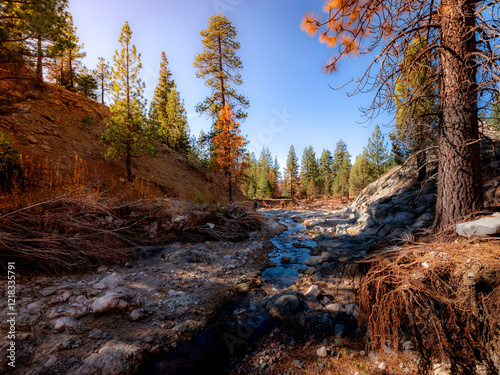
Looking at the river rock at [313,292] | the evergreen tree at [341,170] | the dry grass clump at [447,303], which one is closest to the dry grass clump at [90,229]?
the river rock at [313,292]

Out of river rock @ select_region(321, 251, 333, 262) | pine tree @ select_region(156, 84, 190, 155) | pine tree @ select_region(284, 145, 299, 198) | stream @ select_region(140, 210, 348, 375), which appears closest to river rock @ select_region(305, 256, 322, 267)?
river rock @ select_region(321, 251, 333, 262)

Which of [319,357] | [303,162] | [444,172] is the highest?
[303,162]

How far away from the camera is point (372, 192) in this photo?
14750 millimetres

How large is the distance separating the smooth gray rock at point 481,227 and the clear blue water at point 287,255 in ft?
10.7

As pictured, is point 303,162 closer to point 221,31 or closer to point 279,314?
point 221,31

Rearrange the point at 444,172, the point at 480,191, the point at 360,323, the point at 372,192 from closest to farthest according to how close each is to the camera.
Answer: the point at 360,323 < the point at 480,191 < the point at 444,172 < the point at 372,192

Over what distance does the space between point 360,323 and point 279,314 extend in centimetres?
122

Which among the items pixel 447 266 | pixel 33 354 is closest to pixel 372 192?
pixel 447 266

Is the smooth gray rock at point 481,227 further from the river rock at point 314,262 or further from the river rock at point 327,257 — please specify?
the river rock at point 314,262

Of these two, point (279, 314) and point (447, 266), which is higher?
point (447, 266)

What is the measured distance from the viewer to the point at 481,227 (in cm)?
258

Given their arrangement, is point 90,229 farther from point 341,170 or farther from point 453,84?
point 341,170

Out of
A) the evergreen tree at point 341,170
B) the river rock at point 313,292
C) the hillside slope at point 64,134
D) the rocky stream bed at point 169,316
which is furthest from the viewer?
the evergreen tree at point 341,170

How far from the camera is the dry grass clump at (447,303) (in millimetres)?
1936
